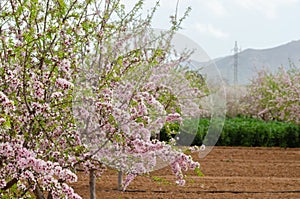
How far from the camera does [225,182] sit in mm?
8938

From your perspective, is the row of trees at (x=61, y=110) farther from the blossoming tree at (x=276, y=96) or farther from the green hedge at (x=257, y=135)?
the green hedge at (x=257, y=135)

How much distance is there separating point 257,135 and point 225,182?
692 centimetres

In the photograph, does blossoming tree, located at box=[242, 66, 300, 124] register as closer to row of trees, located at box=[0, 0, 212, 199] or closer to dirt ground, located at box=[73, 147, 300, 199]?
dirt ground, located at box=[73, 147, 300, 199]

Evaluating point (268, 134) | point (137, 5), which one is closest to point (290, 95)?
point (268, 134)

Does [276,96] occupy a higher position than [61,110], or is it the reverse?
[276,96]

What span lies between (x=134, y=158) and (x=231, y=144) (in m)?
11.0

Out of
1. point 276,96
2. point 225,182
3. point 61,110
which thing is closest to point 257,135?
point 276,96

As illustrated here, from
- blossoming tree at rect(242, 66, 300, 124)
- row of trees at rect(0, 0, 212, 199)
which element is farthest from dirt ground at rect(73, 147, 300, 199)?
blossoming tree at rect(242, 66, 300, 124)

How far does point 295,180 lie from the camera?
9297 millimetres

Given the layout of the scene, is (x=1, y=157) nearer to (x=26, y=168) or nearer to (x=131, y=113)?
(x=26, y=168)

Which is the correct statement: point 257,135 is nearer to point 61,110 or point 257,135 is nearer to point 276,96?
point 276,96

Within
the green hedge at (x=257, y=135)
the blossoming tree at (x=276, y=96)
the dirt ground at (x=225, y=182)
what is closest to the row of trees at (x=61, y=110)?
the dirt ground at (x=225, y=182)

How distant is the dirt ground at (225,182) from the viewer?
7.88m

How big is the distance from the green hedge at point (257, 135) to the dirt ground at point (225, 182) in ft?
8.73
